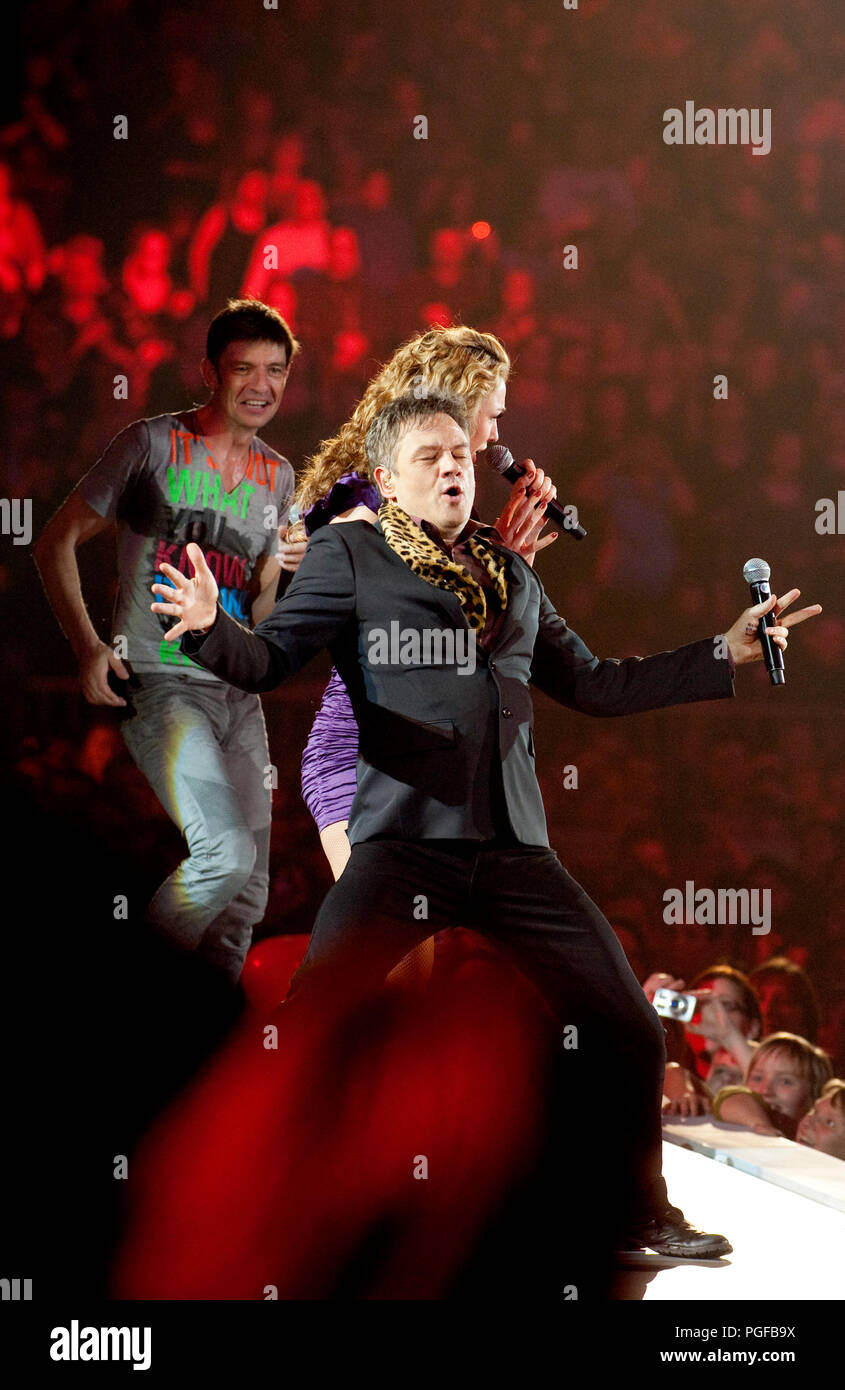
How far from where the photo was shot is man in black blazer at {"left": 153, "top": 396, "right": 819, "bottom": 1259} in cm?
188

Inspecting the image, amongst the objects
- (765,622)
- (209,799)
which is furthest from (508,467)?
(209,799)

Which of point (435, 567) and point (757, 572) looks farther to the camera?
point (757, 572)

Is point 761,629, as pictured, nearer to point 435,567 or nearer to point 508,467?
point 435,567

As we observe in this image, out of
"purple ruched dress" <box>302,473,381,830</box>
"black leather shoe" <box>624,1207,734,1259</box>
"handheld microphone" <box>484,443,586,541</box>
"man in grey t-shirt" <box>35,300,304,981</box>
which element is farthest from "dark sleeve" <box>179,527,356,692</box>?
"man in grey t-shirt" <box>35,300,304,981</box>

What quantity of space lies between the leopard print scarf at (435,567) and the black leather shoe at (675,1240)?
90 centimetres

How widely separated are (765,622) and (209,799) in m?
1.55

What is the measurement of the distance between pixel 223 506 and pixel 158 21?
1.31m

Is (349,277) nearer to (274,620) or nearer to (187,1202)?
(274,620)

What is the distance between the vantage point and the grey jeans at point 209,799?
3160 millimetres

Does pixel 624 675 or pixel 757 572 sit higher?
pixel 757 572

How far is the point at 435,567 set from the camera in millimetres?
2002

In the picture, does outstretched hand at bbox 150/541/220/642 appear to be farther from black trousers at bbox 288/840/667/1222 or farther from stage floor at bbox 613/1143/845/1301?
stage floor at bbox 613/1143/845/1301

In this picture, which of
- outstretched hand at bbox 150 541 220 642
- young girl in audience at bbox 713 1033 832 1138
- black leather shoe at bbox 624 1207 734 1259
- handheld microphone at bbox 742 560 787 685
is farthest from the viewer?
young girl in audience at bbox 713 1033 832 1138
